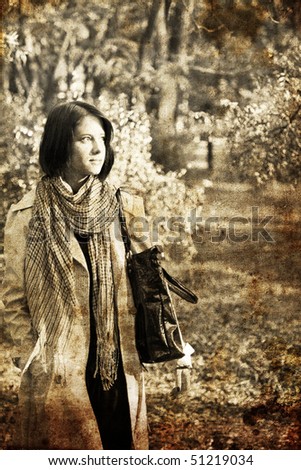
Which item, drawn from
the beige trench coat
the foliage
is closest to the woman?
the beige trench coat

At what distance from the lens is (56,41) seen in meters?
4.25

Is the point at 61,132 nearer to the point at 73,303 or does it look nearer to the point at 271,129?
the point at 73,303

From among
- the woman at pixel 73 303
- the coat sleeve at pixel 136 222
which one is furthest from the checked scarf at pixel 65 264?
the coat sleeve at pixel 136 222

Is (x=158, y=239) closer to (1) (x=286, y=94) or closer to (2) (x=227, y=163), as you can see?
(2) (x=227, y=163)

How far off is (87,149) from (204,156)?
638 mm

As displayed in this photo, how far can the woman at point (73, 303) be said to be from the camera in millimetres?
4195

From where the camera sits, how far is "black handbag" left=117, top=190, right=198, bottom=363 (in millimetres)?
4227

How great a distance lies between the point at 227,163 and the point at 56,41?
1.14m

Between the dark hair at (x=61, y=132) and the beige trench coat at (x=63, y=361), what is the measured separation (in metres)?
0.19

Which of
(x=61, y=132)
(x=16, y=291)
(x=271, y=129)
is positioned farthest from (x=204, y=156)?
(x=16, y=291)

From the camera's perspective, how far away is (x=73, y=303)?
13.8 ft

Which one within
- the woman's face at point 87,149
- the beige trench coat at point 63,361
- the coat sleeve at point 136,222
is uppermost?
the woman's face at point 87,149

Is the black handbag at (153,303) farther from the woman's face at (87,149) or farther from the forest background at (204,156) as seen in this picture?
the woman's face at (87,149)
